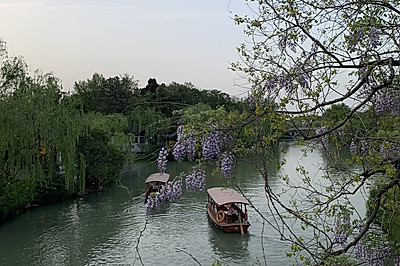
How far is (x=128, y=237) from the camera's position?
1238 cm

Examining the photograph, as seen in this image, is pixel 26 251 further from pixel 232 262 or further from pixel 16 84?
pixel 16 84

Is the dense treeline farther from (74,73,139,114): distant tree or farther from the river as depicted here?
(74,73,139,114): distant tree

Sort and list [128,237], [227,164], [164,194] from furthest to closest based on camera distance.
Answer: [128,237]
[227,164]
[164,194]

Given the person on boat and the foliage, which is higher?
the foliage

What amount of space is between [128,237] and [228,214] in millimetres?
2854

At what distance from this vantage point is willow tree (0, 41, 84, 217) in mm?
14219

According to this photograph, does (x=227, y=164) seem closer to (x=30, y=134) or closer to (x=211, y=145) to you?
(x=211, y=145)

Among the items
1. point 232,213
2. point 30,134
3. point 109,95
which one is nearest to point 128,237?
point 232,213

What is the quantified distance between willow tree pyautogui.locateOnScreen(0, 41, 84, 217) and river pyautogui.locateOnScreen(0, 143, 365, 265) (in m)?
1.05

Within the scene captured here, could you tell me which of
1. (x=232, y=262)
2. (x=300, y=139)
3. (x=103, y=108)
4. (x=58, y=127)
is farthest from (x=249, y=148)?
(x=103, y=108)

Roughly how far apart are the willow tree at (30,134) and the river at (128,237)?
1.05m

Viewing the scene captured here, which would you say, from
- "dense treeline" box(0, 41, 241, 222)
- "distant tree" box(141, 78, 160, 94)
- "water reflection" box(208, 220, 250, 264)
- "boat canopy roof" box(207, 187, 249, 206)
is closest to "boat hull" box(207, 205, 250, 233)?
"water reflection" box(208, 220, 250, 264)

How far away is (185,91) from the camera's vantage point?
127ft

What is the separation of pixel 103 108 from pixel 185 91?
8056 millimetres
